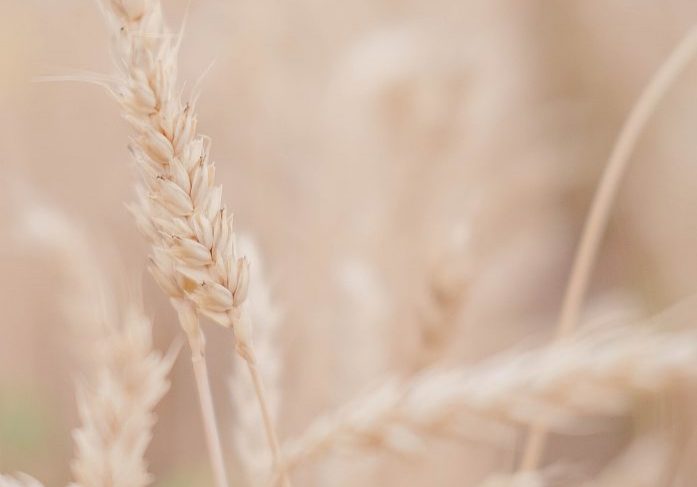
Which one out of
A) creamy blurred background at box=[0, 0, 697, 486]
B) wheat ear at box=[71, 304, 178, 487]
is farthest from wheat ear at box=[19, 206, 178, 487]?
creamy blurred background at box=[0, 0, 697, 486]

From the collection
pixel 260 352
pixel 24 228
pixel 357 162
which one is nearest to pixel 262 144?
pixel 357 162

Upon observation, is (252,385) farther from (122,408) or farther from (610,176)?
(610,176)

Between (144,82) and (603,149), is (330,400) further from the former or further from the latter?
(603,149)

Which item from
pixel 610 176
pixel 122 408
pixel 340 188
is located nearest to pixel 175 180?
pixel 122 408

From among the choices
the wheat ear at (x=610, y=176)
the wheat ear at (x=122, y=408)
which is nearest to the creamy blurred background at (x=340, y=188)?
the wheat ear at (x=610, y=176)

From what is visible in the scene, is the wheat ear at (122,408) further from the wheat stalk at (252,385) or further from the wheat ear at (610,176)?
the wheat ear at (610,176)

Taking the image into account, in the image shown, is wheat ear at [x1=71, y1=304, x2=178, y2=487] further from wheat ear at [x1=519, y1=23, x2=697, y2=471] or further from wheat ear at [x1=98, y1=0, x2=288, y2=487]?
wheat ear at [x1=519, y1=23, x2=697, y2=471]
